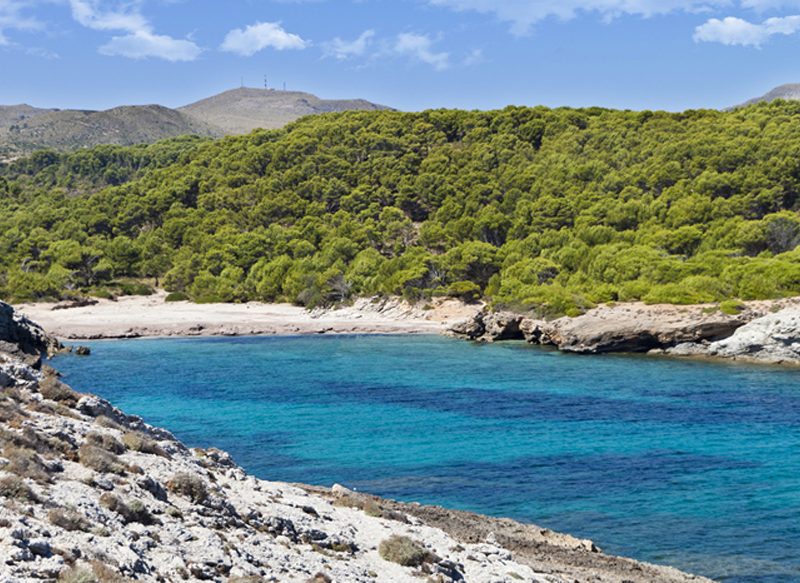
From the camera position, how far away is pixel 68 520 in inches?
463

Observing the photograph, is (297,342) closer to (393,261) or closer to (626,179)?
(393,261)

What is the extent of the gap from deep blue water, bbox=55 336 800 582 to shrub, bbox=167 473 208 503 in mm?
11206

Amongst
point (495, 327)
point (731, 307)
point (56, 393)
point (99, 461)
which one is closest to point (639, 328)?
point (731, 307)

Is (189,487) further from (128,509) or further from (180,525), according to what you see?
(128,509)

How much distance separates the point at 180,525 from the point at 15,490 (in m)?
2.50

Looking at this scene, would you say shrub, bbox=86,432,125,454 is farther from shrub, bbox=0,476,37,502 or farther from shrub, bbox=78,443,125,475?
shrub, bbox=0,476,37,502

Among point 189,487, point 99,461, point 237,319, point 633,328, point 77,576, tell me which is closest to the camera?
point 77,576

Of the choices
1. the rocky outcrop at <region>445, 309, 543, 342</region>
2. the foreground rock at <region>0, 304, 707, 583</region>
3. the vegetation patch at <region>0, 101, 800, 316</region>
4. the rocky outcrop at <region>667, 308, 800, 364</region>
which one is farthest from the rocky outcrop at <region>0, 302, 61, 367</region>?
the rocky outcrop at <region>667, 308, 800, 364</region>

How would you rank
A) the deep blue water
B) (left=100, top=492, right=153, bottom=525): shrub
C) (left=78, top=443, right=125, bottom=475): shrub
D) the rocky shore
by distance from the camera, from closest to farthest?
(left=100, top=492, right=153, bottom=525): shrub, (left=78, top=443, right=125, bottom=475): shrub, the deep blue water, the rocky shore

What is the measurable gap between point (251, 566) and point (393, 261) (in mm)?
76991

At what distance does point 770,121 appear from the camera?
103m

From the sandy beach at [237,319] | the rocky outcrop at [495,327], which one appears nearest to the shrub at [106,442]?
the rocky outcrop at [495,327]

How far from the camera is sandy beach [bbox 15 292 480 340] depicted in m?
76.1

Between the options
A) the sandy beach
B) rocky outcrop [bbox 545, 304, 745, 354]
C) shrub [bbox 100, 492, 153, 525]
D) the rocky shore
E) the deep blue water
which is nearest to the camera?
shrub [bbox 100, 492, 153, 525]
